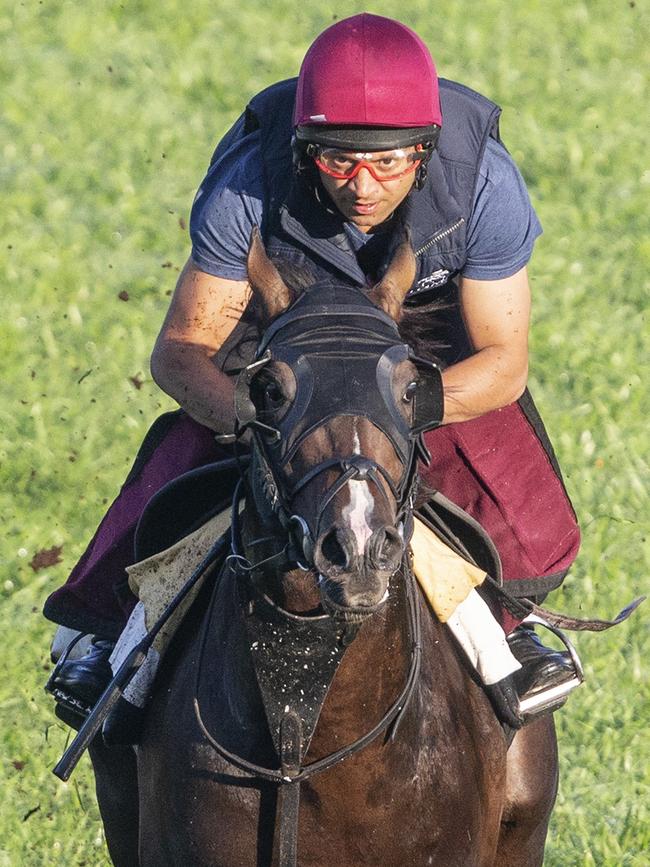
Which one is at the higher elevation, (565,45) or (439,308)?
(439,308)

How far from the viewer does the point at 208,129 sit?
458 inches

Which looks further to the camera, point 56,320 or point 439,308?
point 56,320

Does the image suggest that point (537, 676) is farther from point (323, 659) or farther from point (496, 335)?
point (323, 659)

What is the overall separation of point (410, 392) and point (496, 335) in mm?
1211

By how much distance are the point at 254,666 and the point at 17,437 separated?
559cm

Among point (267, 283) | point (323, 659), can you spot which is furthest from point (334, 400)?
point (323, 659)

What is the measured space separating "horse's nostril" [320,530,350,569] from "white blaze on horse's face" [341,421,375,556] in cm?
4

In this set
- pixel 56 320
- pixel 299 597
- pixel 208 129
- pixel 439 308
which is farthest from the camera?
pixel 208 129

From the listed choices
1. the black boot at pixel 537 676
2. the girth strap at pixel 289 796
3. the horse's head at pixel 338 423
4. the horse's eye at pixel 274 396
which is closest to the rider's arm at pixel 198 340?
the horse's head at pixel 338 423

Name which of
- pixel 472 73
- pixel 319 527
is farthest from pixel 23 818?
pixel 472 73

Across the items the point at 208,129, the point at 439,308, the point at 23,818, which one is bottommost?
the point at 23,818

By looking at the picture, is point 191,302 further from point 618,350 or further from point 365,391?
point 618,350

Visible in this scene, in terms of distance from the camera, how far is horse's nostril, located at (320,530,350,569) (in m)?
3.71

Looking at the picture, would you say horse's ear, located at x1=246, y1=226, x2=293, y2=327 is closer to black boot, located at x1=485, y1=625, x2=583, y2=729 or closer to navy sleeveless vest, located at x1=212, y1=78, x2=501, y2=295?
navy sleeveless vest, located at x1=212, y1=78, x2=501, y2=295
